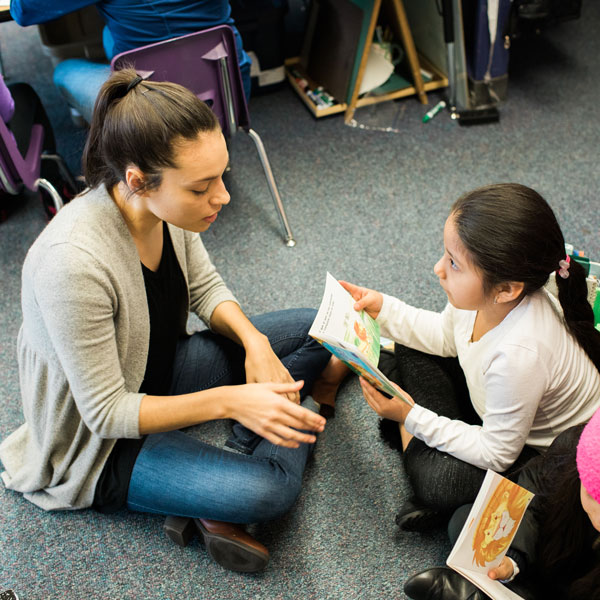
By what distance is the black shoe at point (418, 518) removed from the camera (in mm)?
A: 1318

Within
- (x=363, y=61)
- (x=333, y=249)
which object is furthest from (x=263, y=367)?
(x=363, y=61)

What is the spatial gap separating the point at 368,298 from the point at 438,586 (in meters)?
0.60

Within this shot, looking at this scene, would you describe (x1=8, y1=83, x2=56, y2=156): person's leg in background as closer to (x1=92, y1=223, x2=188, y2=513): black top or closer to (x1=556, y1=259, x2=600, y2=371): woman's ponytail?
(x1=92, y1=223, x2=188, y2=513): black top

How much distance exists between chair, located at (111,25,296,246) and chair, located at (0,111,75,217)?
0.36 metres

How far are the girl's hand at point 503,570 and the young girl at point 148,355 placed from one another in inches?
15.1

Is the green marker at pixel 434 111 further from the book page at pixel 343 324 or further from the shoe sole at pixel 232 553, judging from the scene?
the shoe sole at pixel 232 553

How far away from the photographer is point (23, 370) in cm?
125

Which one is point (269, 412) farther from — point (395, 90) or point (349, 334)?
point (395, 90)

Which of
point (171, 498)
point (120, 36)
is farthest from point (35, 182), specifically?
point (171, 498)

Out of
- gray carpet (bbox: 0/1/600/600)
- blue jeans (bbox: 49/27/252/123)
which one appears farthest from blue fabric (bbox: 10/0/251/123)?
gray carpet (bbox: 0/1/600/600)

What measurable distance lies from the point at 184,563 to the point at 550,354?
2.88ft

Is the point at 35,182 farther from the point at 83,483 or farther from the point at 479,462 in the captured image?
the point at 479,462

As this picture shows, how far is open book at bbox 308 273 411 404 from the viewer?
3.68ft

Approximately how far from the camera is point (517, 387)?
3.65 feet
